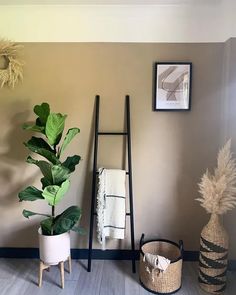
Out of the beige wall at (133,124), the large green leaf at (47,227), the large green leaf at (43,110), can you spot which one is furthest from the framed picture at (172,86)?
the large green leaf at (47,227)

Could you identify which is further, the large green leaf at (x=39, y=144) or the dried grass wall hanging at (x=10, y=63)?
the dried grass wall hanging at (x=10, y=63)

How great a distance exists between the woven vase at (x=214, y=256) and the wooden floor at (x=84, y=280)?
0.10 m

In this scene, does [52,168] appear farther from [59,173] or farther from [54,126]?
[54,126]

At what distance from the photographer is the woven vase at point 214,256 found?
2150 mm

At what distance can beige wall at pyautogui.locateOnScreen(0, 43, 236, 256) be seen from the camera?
8.04ft

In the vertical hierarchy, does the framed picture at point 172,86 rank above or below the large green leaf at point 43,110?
above

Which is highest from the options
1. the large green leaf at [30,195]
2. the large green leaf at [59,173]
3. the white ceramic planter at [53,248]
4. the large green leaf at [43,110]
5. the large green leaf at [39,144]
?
the large green leaf at [43,110]

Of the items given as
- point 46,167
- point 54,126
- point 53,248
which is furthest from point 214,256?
point 54,126

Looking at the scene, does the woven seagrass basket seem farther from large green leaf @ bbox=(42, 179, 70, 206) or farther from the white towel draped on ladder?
large green leaf @ bbox=(42, 179, 70, 206)

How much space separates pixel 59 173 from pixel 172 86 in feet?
4.10

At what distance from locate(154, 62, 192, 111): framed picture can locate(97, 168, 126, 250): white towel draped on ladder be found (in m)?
0.74

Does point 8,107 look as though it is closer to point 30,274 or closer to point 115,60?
point 115,60

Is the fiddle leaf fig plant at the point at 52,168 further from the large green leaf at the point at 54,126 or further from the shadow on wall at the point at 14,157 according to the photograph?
the shadow on wall at the point at 14,157

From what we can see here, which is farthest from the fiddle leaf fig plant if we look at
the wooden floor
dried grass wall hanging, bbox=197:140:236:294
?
dried grass wall hanging, bbox=197:140:236:294
